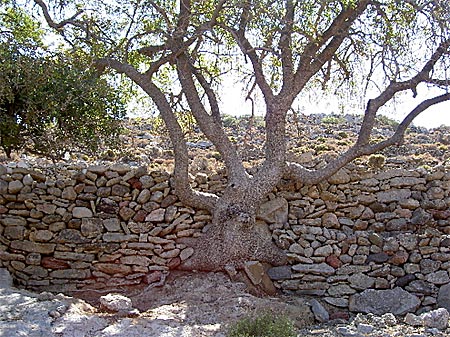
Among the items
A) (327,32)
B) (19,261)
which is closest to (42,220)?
(19,261)

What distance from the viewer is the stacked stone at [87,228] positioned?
7.80 m

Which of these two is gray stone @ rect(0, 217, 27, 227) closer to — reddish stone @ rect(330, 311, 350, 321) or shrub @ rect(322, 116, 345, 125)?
reddish stone @ rect(330, 311, 350, 321)

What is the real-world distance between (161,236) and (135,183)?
0.88 meters

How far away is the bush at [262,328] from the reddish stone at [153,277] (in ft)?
8.02

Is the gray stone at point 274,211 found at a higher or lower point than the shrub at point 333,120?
lower

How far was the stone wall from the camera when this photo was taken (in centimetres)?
778

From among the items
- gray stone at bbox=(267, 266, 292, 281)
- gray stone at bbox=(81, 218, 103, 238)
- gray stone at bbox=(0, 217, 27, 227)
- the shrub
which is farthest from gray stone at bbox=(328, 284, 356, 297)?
the shrub

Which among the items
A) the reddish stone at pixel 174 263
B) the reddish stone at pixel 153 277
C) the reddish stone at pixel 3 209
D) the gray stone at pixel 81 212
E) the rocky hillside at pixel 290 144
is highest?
the rocky hillside at pixel 290 144

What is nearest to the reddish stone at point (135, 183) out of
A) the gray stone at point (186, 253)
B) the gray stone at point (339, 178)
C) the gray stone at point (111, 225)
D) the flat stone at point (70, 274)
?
the gray stone at point (111, 225)

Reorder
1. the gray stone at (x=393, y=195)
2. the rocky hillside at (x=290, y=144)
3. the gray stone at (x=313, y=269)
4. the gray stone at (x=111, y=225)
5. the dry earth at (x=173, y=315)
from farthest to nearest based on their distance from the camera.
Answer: the rocky hillside at (x=290, y=144)
the gray stone at (x=393, y=195)
the gray stone at (x=111, y=225)
the gray stone at (x=313, y=269)
the dry earth at (x=173, y=315)

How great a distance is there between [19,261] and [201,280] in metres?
2.62

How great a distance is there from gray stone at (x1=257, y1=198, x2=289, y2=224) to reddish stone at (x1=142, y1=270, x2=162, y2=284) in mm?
1662

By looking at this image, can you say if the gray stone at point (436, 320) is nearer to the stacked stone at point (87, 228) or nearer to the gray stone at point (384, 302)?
the gray stone at point (384, 302)

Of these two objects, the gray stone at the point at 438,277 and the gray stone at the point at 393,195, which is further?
the gray stone at the point at 393,195
